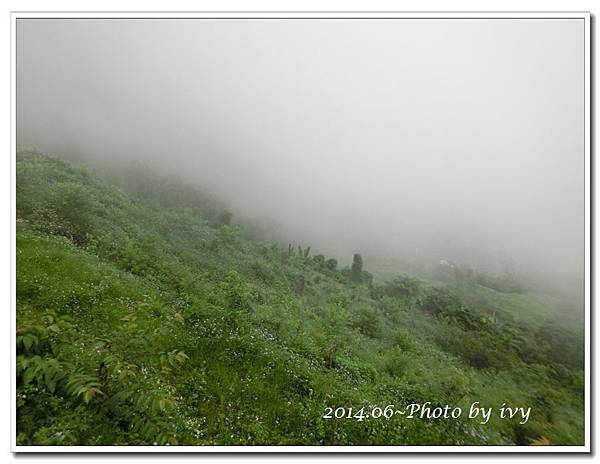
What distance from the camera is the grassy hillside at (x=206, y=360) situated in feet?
13.1

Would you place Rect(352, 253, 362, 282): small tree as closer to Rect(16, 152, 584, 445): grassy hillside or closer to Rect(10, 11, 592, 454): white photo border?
Rect(16, 152, 584, 445): grassy hillside

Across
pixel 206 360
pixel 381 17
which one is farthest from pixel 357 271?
pixel 206 360

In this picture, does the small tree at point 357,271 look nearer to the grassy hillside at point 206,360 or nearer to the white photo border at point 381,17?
the grassy hillside at point 206,360

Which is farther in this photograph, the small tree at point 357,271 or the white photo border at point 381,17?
the small tree at point 357,271

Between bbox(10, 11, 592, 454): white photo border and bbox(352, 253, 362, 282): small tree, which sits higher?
bbox(10, 11, 592, 454): white photo border

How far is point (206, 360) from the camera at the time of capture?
5664mm

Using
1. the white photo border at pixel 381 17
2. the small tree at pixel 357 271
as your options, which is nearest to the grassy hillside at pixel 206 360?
the white photo border at pixel 381 17

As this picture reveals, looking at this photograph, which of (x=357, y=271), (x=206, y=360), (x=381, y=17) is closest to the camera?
(x=206, y=360)

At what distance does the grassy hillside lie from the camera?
3986 millimetres

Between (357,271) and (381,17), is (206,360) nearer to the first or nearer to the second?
(381,17)

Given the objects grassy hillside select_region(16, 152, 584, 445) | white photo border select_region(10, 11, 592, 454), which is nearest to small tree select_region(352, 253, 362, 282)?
grassy hillside select_region(16, 152, 584, 445)

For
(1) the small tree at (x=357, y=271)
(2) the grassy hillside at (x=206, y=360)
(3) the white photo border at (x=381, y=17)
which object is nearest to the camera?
(2) the grassy hillside at (x=206, y=360)
